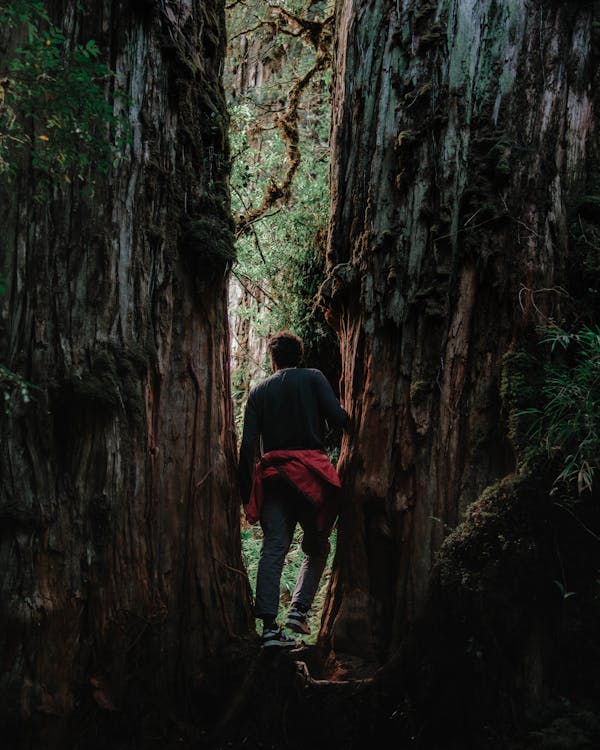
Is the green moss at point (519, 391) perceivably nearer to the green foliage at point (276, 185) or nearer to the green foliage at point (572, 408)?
the green foliage at point (572, 408)

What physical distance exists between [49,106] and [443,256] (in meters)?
2.52

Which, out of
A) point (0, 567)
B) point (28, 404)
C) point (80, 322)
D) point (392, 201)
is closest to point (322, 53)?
point (392, 201)

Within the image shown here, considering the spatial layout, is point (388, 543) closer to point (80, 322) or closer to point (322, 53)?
point (80, 322)

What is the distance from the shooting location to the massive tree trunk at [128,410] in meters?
4.07

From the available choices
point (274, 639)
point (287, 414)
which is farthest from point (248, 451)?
point (274, 639)

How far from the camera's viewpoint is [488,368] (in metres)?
Answer: 4.56

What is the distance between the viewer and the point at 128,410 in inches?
174

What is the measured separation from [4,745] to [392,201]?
3995mm

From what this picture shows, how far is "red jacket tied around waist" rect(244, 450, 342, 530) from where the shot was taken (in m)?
5.04

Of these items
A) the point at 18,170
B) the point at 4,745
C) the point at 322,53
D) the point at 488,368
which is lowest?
the point at 4,745

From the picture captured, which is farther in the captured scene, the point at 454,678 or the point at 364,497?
the point at 364,497

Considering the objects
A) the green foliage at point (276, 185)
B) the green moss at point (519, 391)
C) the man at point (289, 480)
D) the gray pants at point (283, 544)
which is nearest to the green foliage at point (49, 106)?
the man at point (289, 480)

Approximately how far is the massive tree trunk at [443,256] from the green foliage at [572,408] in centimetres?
25

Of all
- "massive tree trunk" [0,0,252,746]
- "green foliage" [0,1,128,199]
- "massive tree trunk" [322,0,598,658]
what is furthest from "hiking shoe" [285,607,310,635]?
"green foliage" [0,1,128,199]
